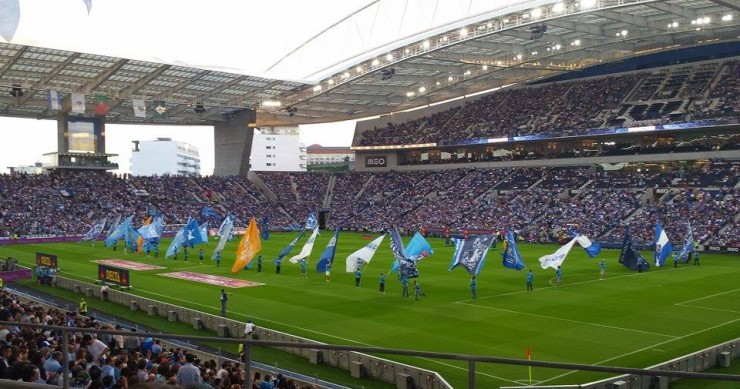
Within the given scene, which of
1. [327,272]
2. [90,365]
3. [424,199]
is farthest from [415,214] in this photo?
[90,365]

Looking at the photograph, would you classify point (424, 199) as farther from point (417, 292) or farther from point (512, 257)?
point (417, 292)

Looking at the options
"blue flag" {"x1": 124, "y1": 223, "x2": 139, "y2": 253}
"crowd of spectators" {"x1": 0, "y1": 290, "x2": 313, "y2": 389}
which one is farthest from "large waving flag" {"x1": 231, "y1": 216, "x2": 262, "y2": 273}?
"crowd of spectators" {"x1": 0, "y1": 290, "x2": 313, "y2": 389}

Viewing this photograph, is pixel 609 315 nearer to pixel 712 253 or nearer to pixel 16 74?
pixel 712 253

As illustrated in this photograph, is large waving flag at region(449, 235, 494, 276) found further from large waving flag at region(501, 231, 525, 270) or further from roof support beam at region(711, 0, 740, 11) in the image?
roof support beam at region(711, 0, 740, 11)

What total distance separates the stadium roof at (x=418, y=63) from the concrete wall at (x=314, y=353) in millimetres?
32330

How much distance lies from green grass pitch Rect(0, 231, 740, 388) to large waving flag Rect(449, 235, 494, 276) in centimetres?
164

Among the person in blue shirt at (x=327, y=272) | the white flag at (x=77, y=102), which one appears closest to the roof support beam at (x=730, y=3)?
the person in blue shirt at (x=327, y=272)

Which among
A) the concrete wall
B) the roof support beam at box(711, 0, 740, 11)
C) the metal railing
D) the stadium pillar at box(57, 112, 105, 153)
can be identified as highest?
the roof support beam at box(711, 0, 740, 11)

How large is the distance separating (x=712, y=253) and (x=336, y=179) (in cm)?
5839

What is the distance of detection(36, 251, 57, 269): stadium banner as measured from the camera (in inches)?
1641

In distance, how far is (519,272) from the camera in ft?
142

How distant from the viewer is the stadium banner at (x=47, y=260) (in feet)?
137

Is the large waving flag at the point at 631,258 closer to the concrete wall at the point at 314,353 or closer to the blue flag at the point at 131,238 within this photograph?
the concrete wall at the point at 314,353

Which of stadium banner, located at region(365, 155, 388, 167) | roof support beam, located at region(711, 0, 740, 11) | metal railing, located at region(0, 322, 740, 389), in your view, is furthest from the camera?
stadium banner, located at region(365, 155, 388, 167)
